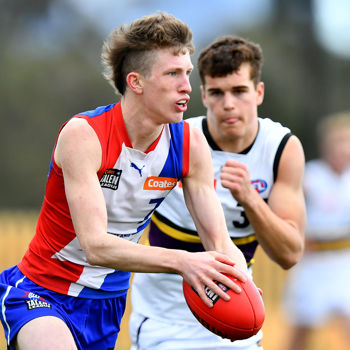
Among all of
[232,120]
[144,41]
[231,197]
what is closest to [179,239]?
[231,197]

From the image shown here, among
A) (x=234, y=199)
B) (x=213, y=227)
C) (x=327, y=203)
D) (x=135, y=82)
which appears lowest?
(x=213, y=227)

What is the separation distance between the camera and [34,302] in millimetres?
3951

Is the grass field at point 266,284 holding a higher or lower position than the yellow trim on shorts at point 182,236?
lower

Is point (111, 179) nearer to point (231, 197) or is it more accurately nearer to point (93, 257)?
point (93, 257)

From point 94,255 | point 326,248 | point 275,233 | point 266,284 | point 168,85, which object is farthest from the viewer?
point 266,284

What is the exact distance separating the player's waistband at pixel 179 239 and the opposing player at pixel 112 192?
66 centimetres

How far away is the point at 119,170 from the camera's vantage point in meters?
3.97

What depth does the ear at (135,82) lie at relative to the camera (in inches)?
156

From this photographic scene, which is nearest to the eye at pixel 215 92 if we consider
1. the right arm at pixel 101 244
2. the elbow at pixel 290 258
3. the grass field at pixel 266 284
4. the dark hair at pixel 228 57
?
the dark hair at pixel 228 57

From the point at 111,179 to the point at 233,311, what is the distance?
37.1 inches

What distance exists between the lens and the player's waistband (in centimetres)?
491

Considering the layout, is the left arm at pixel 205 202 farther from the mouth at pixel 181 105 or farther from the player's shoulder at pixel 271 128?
the player's shoulder at pixel 271 128

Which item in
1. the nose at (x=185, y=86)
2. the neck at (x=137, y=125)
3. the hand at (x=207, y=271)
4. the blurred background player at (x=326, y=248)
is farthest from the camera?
the blurred background player at (x=326, y=248)

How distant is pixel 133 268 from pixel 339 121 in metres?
5.69
